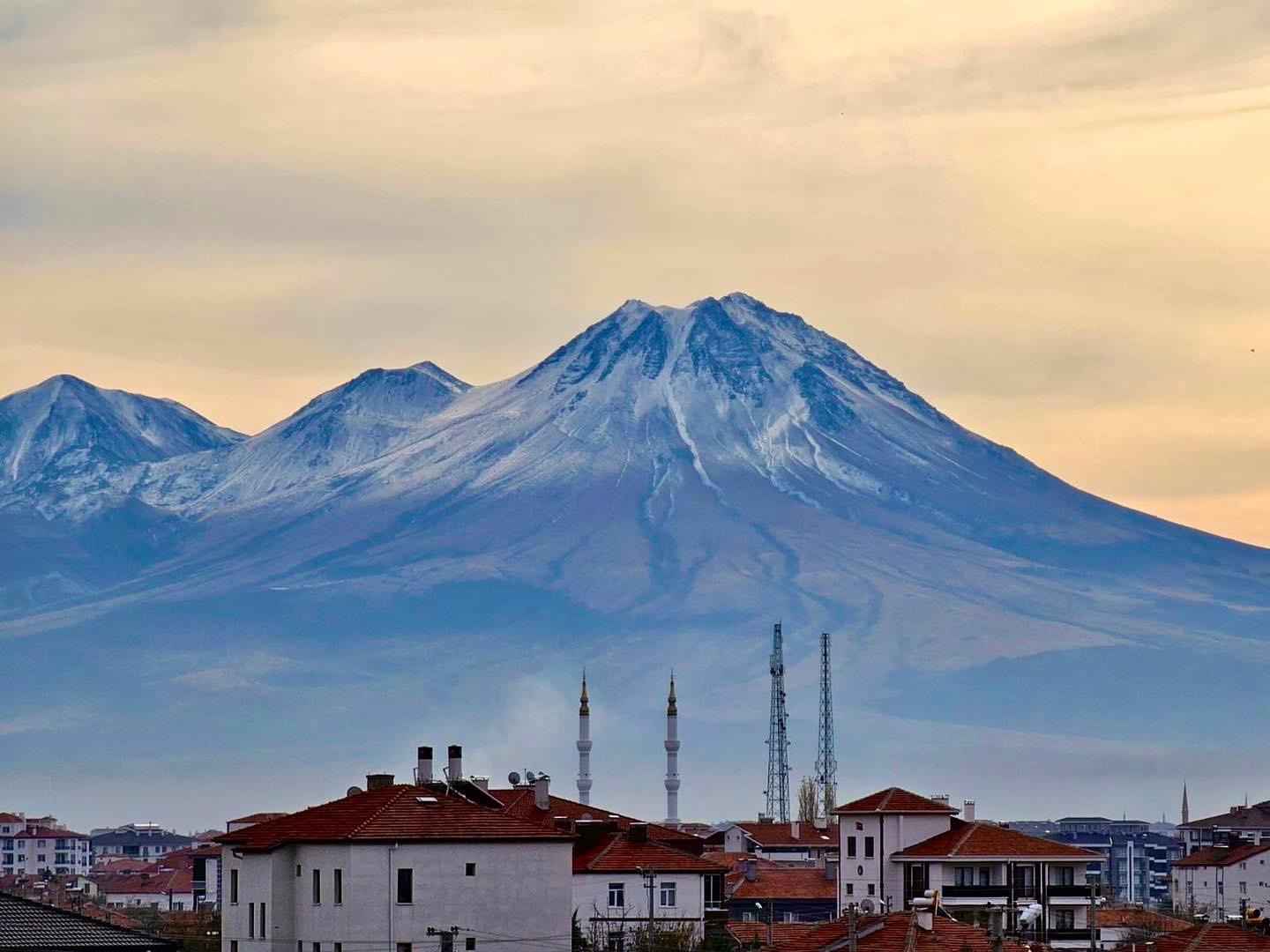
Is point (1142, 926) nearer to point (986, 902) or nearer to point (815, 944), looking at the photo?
point (986, 902)

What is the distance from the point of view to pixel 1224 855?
156 meters

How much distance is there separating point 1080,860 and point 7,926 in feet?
174

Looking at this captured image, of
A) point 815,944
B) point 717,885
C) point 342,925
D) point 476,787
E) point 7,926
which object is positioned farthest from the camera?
point 717,885

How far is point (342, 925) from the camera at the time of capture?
7362cm

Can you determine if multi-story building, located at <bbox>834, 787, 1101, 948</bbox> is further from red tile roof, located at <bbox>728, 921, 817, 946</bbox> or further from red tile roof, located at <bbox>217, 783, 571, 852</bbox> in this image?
red tile roof, located at <bbox>217, 783, 571, 852</bbox>

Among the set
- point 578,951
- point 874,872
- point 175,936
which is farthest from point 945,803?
point 578,951

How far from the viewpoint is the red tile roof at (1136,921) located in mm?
110694

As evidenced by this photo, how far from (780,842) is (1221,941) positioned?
346 ft

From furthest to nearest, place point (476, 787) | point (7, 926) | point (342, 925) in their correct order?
point (476, 787), point (342, 925), point (7, 926)

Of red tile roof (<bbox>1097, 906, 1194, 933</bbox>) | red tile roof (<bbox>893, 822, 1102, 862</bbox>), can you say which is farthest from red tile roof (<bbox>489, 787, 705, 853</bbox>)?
red tile roof (<bbox>1097, 906, 1194, 933</bbox>)

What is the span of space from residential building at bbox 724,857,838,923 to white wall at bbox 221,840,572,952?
48.1 metres

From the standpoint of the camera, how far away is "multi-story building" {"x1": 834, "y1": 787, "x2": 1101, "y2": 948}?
338 ft

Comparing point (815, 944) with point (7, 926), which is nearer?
point (7, 926)

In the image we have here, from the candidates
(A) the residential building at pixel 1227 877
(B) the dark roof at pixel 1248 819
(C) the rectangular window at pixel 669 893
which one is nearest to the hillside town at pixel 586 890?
(C) the rectangular window at pixel 669 893
